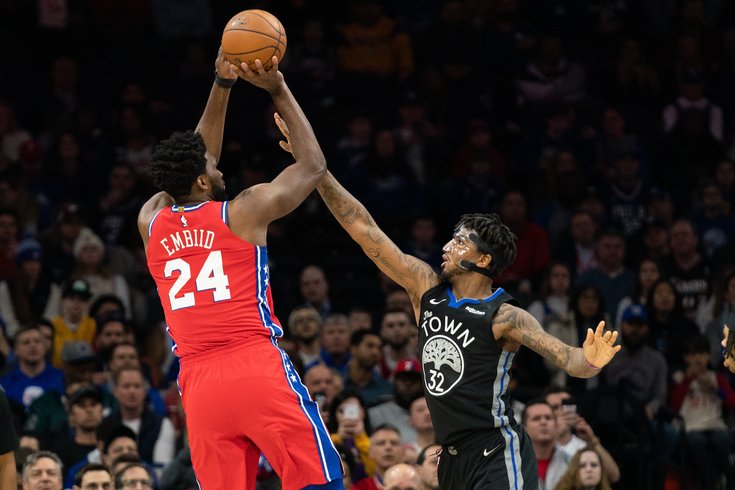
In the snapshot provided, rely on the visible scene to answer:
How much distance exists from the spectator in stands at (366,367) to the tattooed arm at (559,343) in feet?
18.2

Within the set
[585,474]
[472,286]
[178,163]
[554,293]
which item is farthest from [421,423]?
[178,163]

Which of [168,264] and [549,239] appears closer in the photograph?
[168,264]

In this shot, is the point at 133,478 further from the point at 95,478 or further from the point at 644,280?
the point at 644,280

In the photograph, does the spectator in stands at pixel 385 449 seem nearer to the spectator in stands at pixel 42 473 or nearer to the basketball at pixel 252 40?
the spectator in stands at pixel 42 473

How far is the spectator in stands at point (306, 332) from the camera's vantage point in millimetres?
13273

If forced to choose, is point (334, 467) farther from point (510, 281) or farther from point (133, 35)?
point (133, 35)

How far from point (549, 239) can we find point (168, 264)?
921 centimetres

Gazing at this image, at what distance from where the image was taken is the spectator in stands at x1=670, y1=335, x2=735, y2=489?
12.3 meters

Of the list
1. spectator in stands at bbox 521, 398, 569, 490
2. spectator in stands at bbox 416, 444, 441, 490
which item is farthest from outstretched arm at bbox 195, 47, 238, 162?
spectator in stands at bbox 521, 398, 569, 490

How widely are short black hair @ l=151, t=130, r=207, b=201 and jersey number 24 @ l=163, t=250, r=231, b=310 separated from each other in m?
0.39

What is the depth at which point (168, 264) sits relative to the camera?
23.1 ft

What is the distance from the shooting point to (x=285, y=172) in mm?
6988

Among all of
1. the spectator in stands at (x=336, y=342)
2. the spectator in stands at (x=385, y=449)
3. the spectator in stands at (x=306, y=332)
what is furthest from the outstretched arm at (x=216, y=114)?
the spectator in stands at (x=336, y=342)

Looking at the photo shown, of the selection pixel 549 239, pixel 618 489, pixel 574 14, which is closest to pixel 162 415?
pixel 618 489
